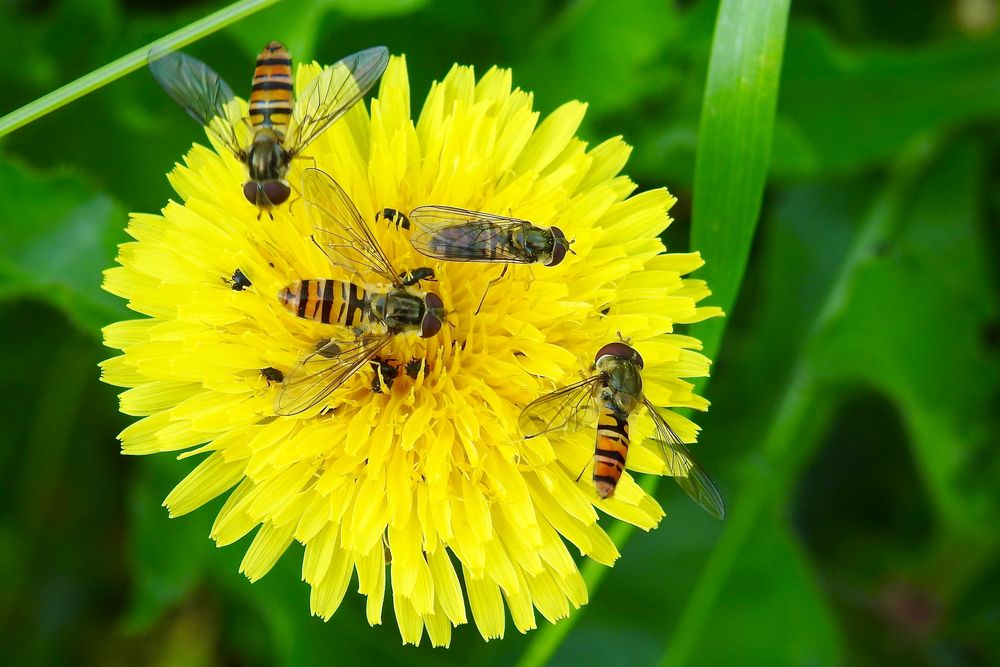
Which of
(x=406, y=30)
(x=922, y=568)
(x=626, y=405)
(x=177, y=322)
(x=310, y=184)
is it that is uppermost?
(x=406, y=30)

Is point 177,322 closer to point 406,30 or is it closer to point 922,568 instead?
point 406,30

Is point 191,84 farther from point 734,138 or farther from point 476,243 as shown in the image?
point 734,138

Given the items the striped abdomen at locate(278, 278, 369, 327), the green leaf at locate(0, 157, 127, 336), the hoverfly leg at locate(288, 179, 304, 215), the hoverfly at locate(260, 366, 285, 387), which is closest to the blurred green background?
the green leaf at locate(0, 157, 127, 336)

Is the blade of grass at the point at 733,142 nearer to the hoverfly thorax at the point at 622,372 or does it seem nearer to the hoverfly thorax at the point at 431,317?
the hoverfly thorax at the point at 622,372

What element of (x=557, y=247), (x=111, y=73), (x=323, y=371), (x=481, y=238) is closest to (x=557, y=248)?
(x=557, y=247)

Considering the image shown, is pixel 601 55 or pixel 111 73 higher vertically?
pixel 601 55

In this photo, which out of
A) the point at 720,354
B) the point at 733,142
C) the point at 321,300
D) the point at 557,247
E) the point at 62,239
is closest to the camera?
the point at 321,300

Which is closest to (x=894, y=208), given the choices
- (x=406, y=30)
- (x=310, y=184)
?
(x=406, y=30)
